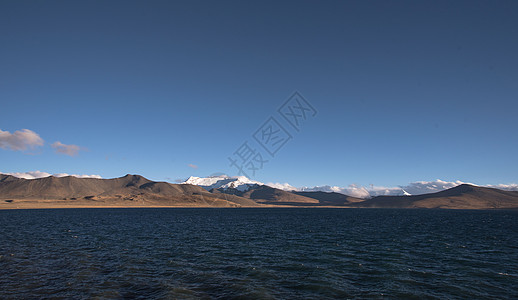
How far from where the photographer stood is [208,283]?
26.8 m

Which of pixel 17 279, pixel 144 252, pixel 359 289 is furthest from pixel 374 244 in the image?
pixel 17 279

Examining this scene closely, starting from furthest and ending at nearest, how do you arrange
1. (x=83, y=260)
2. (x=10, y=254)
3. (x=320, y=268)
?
(x=10, y=254)
(x=83, y=260)
(x=320, y=268)

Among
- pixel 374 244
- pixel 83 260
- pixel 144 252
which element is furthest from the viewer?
pixel 374 244

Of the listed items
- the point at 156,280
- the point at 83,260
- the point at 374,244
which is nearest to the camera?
the point at 156,280

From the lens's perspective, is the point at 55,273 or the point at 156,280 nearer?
the point at 156,280

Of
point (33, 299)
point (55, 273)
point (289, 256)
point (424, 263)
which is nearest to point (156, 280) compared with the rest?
point (33, 299)

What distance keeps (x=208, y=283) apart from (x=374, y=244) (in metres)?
35.9

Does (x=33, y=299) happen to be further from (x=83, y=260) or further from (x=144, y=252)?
(x=144, y=252)

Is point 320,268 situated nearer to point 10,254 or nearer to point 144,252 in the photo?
point 144,252

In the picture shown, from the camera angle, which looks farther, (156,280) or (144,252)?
(144,252)

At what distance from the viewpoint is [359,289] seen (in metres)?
25.7

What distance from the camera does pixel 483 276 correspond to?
3050 centimetres

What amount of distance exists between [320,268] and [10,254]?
40.8 meters

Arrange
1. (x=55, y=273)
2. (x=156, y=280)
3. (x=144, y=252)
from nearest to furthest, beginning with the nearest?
(x=156, y=280) → (x=55, y=273) → (x=144, y=252)
